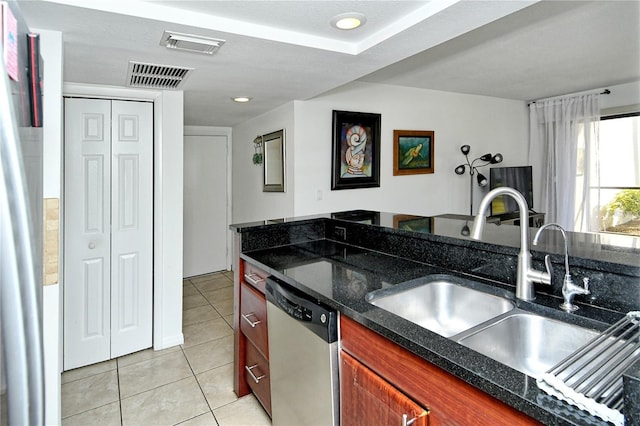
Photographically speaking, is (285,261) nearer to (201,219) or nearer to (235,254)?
(235,254)

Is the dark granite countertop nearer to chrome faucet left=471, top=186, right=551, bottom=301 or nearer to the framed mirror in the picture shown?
chrome faucet left=471, top=186, right=551, bottom=301

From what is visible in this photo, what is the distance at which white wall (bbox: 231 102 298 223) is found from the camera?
346 centimetres

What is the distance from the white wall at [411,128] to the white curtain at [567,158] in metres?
0.27

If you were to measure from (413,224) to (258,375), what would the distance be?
1.24 m

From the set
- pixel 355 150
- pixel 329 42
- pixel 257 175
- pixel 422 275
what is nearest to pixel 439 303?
pixel 422 275

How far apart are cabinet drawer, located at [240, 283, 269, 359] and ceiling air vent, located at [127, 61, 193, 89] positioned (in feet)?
4.83

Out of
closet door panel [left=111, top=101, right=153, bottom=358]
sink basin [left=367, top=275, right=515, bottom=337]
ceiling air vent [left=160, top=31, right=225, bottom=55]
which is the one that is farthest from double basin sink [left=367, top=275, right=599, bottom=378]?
closet door panel [left=111, top=101, right=153, bottom=358]

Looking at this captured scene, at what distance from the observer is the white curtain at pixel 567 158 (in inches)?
170

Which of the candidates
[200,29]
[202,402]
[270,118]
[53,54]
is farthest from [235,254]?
[270,118]

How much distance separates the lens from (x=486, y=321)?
114cm

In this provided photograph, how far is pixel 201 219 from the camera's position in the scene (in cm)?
498

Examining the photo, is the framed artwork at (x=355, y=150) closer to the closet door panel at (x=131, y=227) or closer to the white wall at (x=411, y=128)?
the white wall at (x=411, y=128)

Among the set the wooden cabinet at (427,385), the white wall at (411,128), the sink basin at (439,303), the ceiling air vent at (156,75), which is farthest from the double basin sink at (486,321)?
the white wall at (411,128)

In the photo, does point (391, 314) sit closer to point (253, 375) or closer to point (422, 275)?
point (422, 275)
